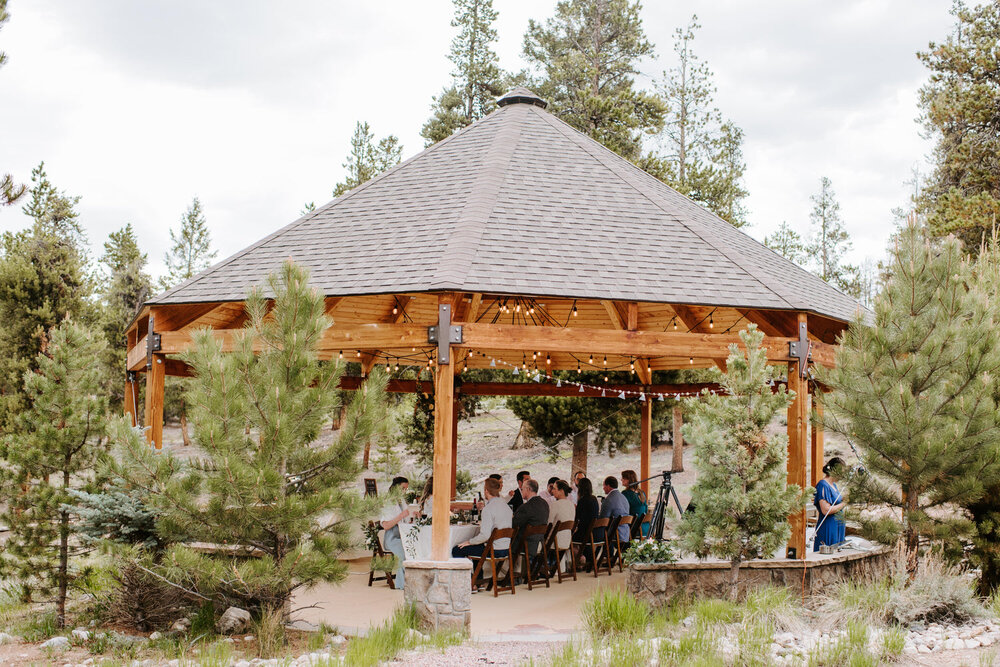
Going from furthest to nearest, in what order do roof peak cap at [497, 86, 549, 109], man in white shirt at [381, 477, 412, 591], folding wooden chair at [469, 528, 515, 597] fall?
roof peak cap at [497, 86, 549, 109] → man in white shirt at [381, 477, 412, 591] → folding wooden chair at [469, 528, 515, 597]

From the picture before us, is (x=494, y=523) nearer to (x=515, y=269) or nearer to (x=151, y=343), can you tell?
(x=515, y=269)

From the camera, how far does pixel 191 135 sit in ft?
78.8

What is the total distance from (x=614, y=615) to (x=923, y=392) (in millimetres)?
3795

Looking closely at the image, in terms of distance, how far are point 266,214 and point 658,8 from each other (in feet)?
102

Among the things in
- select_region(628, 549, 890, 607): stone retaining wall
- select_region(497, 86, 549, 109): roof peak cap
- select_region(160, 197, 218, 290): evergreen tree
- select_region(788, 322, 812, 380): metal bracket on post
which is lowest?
select_region(628, 549, 890, 607): stone retaining wall

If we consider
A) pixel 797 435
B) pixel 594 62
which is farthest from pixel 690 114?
pixel 797 435

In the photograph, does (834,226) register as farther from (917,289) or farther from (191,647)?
(191,647)

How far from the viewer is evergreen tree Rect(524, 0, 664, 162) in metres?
21.5

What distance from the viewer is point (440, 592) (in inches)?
271

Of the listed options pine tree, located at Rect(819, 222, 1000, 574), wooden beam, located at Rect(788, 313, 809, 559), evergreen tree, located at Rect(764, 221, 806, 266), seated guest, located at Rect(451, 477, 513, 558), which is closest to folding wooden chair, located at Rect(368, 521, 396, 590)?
seated guest, located at Rect(451, 477, 513, 558)

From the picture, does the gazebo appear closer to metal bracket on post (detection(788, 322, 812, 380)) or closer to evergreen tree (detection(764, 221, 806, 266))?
metal bracket on post (detection(788, 322, 812, 380))

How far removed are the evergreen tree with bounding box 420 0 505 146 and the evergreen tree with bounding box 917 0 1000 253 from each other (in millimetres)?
11751

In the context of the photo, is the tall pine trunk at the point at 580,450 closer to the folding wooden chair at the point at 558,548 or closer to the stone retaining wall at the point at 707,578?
the folding wooden chair at the point at 558,548

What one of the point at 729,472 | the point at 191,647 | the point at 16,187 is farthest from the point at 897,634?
the point at 16,187
